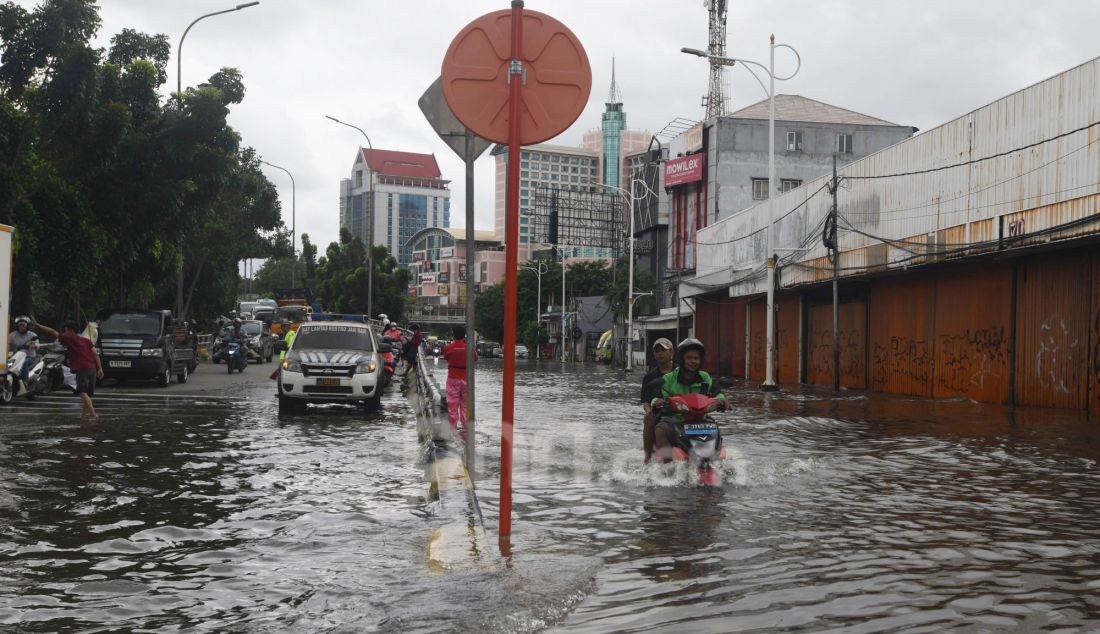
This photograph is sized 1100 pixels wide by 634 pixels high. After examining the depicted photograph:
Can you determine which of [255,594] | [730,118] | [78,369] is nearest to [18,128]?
[78,369]

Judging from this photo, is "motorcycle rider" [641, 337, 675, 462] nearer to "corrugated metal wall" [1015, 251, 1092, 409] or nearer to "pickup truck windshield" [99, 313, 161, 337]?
"corrugated metal wall" [1015, 251, 1092, 409]

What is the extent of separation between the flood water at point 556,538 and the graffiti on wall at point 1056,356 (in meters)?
8.80

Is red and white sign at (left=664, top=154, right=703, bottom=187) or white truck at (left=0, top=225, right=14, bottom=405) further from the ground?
red and white sign at (left=664, top=154, right=703, bottom=187)

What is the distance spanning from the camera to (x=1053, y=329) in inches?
893

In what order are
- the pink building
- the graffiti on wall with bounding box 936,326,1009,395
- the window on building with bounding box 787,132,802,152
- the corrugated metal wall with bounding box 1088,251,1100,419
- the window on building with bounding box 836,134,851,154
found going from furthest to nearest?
the pink building < the window on building with bounding box 836,134,851,154 < the window on building with bounding box 787,132,802,152 < the graffiti on wall with bounding box 936,326,1009,395 < the corrugated metal wall with bounding box 1088,251,1100,419

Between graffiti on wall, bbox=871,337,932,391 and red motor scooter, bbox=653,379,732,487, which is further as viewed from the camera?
graffiti on wall, bbox=871,337,932,391

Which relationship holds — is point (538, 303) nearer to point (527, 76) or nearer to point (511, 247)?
point (527, 76)

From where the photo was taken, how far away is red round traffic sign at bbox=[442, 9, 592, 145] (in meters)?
6.21

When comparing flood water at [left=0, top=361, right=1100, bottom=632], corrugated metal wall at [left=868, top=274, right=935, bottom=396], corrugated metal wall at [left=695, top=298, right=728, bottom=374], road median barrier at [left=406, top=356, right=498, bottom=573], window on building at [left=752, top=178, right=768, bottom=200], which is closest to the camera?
flood water at [left=0, top=361, right=1100, bottom=632]

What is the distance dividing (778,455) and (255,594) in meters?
8.48

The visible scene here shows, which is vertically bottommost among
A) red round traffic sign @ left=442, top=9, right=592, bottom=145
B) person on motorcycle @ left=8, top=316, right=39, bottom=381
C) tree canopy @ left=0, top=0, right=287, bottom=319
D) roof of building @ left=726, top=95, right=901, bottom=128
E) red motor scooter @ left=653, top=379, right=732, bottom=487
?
red motor scooter @ left=653, top=379, right=732, bottom=487

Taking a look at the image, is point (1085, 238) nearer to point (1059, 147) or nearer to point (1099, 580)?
point (1059, 147)

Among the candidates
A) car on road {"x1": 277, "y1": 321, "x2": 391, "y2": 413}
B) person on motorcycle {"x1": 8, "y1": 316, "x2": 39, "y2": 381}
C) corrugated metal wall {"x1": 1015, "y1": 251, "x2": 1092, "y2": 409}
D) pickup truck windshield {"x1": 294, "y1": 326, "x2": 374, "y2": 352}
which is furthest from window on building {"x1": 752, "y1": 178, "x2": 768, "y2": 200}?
person on motorcycle {"x1": 8, "y1": 316, "x2": 39, "y2": 381}

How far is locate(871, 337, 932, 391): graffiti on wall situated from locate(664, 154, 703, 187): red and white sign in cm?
3746
